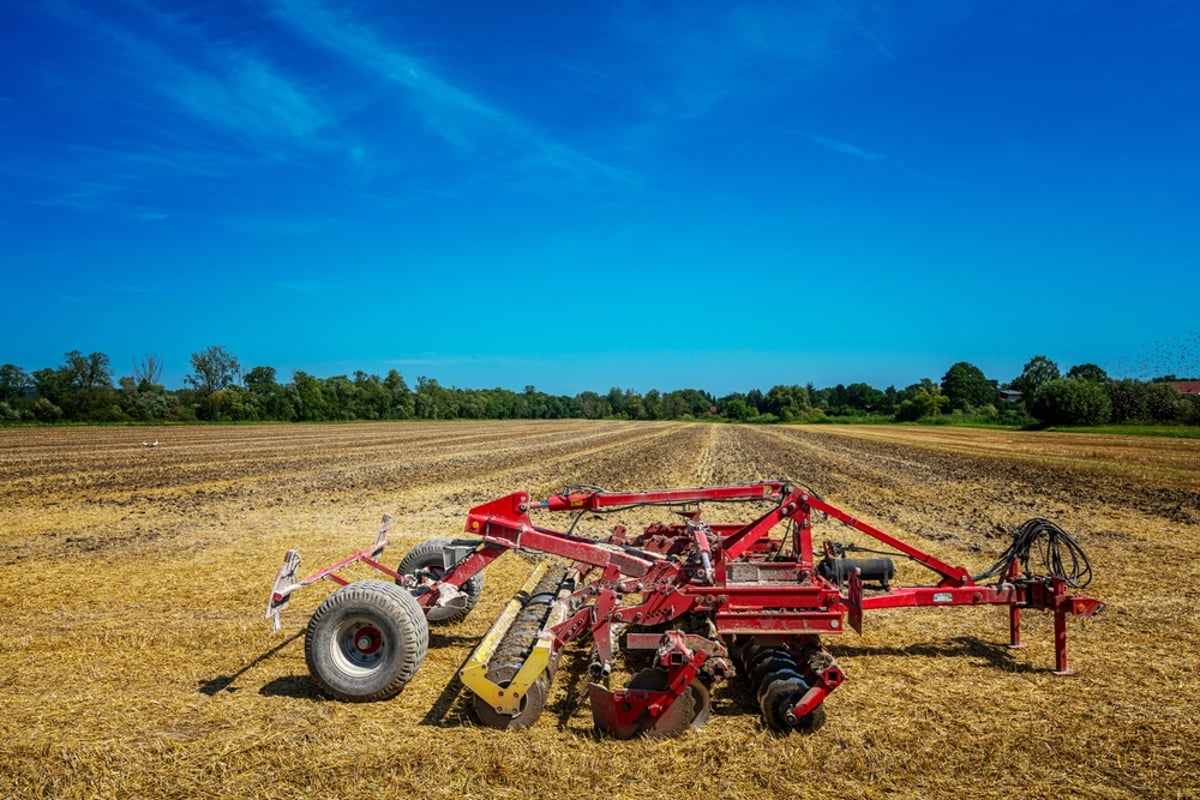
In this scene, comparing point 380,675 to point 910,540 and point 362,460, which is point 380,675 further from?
point 362,460

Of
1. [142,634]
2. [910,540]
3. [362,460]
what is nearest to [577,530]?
[910,540]

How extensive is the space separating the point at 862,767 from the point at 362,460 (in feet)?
99.4

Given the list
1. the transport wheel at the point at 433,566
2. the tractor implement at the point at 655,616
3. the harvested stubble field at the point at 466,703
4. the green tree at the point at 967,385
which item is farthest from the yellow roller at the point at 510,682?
the green tree at the point at 967,385

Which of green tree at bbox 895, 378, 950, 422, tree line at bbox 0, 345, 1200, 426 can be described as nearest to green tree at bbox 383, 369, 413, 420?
tree line at bbox 0, 345, 1200, 426

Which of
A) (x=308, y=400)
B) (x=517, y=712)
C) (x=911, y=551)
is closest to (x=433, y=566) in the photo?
(x=517, y=712)

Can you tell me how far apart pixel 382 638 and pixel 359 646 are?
288mm

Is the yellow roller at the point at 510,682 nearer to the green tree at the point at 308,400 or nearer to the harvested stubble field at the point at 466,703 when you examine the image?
the harvested stubble field at the point at 466,703

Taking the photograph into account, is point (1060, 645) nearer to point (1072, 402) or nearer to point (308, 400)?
point (1072, 402)

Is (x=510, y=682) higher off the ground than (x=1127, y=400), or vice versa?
(x=1127, y=400)

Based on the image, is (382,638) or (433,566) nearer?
(382,638)

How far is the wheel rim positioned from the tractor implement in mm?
15

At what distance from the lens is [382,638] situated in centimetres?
568

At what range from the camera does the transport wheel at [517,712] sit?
5.08 m

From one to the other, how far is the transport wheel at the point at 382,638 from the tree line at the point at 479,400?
223 ft
